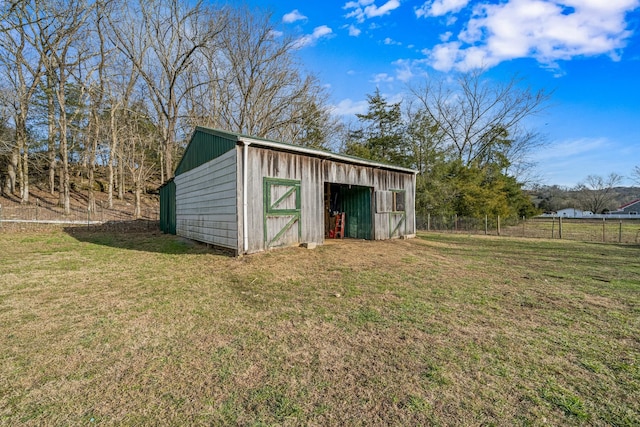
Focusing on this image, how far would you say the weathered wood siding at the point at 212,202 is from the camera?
7562 millimetres

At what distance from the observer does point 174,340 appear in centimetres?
294

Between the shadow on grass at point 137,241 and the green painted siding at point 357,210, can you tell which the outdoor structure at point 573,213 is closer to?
A: the green painted siding at point 357,210

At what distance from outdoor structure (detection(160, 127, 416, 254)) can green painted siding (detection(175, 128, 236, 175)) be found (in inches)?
1.1

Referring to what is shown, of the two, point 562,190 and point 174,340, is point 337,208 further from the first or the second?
point 562,190

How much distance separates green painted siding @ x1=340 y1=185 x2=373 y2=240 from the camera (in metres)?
11.3

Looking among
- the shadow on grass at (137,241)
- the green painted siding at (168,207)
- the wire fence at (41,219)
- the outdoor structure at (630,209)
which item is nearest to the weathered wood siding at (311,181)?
the shadow on grass at (137,241)

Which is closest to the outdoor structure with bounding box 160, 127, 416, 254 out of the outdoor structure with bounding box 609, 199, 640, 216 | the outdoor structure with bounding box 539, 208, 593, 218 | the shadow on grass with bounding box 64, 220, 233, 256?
the shadow on grass with bounding box 64, 220, 233, 256

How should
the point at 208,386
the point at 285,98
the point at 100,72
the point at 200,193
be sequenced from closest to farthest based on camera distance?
the point at 208,386
the point at 200,193
the point at 100,72
the point at 285,98

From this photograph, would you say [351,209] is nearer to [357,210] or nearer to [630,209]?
[357,210]

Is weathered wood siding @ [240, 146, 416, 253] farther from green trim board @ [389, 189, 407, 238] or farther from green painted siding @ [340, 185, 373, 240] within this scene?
green painted siding @ [340, 185, 373, 240]

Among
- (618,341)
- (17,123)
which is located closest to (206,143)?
(618,341)

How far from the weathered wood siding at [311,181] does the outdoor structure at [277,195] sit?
3 cm

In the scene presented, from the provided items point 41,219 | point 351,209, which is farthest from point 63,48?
point 351,209

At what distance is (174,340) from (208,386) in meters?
1.01
